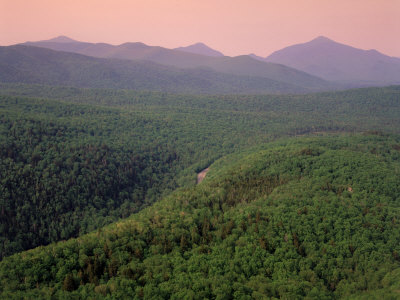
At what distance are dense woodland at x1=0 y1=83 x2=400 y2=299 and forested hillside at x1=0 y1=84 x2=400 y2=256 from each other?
1.34 feet

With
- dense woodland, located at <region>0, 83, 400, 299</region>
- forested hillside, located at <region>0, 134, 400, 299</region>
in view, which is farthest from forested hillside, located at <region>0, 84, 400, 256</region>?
forested hillside, located at <region>0, 134, 400, 299</region>

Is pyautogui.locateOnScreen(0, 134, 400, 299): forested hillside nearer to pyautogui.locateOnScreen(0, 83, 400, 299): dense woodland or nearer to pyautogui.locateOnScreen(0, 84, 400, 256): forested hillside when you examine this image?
pyautogui.locateOnScreen(0, 83, 400, 299): dense woodland

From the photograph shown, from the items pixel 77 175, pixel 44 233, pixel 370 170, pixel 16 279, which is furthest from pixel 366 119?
pixel 16 279

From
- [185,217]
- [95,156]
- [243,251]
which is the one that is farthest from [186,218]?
[95,156]

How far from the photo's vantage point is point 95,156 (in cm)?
10312

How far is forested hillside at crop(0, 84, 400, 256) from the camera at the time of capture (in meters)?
75.9

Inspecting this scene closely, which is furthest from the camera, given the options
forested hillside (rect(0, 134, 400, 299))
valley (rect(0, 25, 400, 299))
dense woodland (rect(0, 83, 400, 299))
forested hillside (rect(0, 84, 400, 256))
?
forested hillside (rect(0, 84, 400, 256))

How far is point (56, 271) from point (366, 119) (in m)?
199

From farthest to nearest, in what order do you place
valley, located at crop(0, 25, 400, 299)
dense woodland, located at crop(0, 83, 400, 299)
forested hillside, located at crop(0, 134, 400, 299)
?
1. dense woodland, located at crop(0, 83, 400, 299)
2. valley, located at crop(0, 25, 400, 299)
3. forested hillside, located at crop(0, 134, 400, 299)

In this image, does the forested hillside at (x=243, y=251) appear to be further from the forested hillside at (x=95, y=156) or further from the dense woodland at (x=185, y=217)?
the forested hillside at (x=95, y=156)

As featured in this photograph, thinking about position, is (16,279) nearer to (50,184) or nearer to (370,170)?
(50,184)

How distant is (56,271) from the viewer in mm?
38594

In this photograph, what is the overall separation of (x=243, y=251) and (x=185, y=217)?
14355 millimetres

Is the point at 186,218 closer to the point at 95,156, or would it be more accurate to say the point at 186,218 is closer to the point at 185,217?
the point at 185,217
